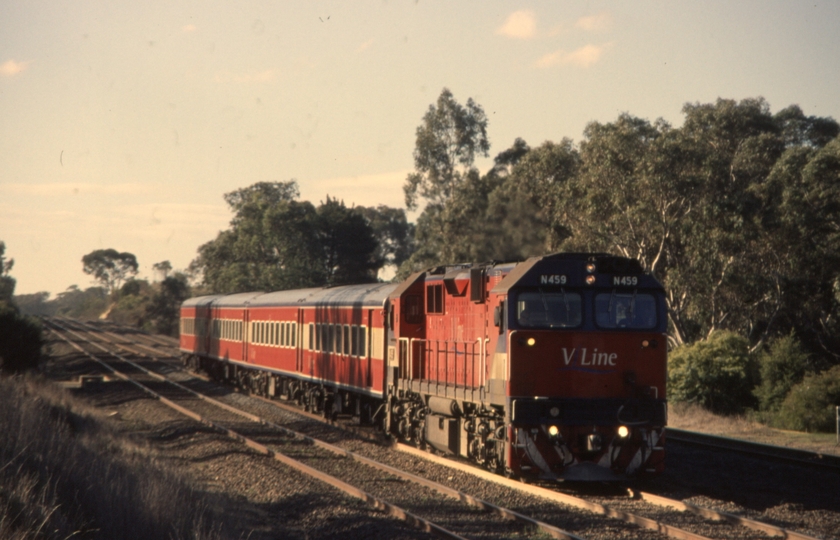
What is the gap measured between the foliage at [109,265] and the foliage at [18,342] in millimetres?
126286

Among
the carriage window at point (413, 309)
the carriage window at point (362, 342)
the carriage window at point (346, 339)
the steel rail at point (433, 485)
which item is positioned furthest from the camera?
the carriage window at point (346, 339)

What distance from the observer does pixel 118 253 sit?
16475 centimetres

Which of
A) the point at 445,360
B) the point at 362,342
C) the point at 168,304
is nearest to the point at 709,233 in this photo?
the point at 362,342

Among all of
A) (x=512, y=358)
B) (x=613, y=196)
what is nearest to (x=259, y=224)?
(x=613, y=196)

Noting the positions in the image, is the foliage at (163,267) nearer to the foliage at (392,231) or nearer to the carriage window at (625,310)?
the foliage at (392,231)

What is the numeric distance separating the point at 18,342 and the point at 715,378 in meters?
27.3

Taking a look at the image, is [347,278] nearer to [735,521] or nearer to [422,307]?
[422,307]

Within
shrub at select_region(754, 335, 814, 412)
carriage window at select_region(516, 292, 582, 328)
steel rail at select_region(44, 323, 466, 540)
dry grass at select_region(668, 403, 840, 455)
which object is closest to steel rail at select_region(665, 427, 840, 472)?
dry grass at select_region(668, 403, 840, 455)

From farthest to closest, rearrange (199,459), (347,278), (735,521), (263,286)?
(347,278)
(263,286)
(199,459)
(735,521)

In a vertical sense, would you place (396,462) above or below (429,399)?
below

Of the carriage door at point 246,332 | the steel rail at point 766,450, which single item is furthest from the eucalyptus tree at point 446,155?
the steel rail at point 766,450

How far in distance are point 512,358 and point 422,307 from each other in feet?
19.2

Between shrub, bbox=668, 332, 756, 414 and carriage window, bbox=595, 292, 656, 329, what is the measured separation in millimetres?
15610

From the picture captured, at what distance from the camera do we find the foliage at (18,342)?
3747cm
